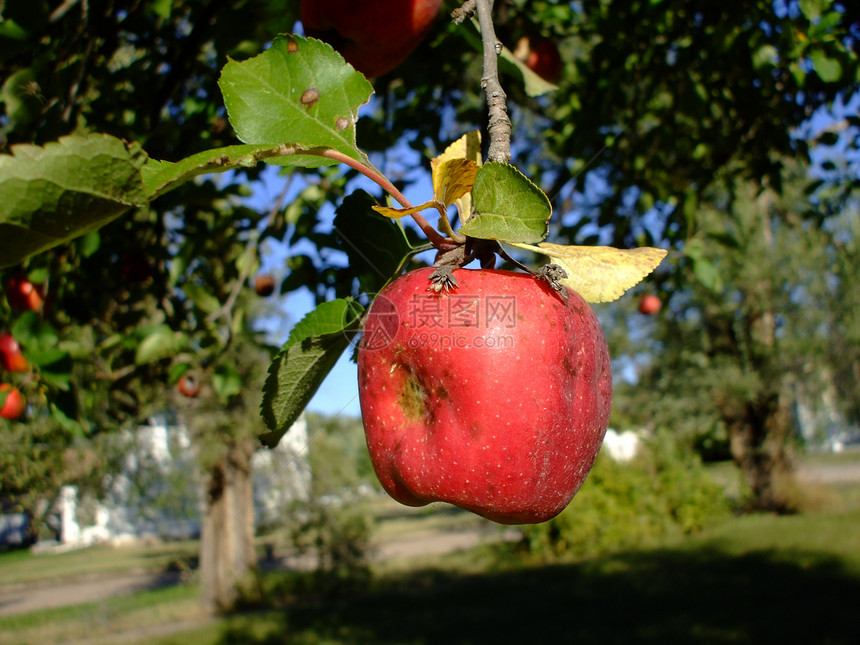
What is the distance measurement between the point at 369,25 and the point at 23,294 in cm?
150

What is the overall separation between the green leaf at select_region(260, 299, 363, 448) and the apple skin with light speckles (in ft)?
0.17

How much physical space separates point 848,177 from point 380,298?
3860mm

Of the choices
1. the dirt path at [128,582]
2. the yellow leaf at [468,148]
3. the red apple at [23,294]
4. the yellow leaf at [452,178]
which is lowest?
the dirt path at [128,582]

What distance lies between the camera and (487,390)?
78 centimetres

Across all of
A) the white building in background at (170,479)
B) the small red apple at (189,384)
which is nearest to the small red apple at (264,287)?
the small red apple at (189,384)

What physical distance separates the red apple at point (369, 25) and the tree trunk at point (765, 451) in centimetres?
1316

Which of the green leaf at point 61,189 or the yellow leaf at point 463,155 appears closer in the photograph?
the green leaf at point 61,189

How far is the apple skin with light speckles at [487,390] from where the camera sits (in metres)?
0.78

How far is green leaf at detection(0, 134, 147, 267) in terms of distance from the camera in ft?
1.83

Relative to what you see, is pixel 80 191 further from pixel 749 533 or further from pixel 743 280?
pixel 743 280

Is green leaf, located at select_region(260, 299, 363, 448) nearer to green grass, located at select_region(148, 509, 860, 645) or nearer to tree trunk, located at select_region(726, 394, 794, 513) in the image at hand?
green grass, located at select_region(148, 509, 860, 645)

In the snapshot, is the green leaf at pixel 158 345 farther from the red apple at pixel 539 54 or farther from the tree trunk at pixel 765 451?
the tree trunk at pixel 765 451

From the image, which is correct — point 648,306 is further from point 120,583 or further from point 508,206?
point 120,583

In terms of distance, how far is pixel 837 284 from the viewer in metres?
14.1
